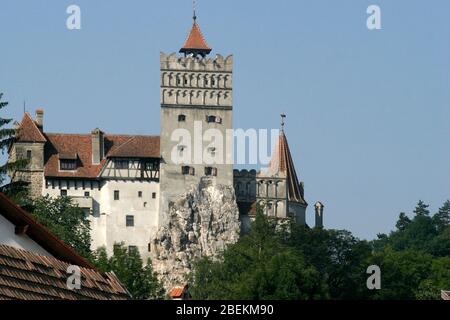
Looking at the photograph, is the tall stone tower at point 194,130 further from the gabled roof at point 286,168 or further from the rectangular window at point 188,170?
the gabled roof at point 286,168

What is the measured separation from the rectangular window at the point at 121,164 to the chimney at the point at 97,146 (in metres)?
1.49

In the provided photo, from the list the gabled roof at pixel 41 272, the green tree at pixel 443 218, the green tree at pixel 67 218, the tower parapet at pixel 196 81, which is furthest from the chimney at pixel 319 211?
the gabled roof at pixel 41 272

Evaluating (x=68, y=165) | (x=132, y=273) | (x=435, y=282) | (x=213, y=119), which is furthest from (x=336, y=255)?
(x=68, y=165)

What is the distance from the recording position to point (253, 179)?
122125mm

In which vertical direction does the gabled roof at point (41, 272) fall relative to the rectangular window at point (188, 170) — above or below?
below

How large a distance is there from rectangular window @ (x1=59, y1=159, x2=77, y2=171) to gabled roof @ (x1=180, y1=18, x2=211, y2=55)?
39.7ft

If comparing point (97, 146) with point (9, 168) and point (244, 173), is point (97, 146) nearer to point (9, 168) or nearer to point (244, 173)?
point (244, 173)

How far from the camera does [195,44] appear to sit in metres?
126

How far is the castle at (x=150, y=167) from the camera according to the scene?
378 feet

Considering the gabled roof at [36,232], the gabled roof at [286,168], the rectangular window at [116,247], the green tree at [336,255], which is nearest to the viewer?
the gabled roof at [36,232]

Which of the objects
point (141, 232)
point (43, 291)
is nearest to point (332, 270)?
point (141, 232)
